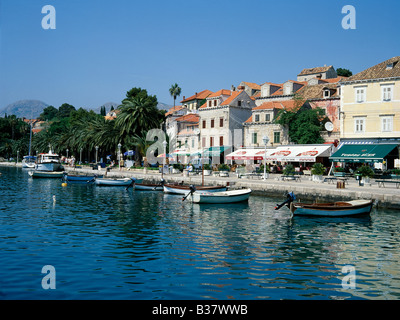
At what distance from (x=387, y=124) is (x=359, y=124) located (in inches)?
112

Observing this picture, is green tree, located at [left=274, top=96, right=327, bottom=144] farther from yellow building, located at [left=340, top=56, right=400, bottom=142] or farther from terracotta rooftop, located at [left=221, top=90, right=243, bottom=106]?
terracotta rooftop, located at [left=221, top=90, right=243, bottom=106]

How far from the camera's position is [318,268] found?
511 inches

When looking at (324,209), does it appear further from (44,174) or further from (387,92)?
(44,174)

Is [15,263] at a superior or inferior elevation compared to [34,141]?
inferior

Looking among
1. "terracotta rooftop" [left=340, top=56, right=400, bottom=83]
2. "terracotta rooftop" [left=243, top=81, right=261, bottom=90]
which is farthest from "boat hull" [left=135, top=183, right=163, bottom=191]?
"terracotta rooftop" [left=243, top=81, right=261, bottom=90]

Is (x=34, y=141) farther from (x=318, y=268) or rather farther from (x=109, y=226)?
(x=318, y=268)

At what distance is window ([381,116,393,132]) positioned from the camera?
40644 millimetres

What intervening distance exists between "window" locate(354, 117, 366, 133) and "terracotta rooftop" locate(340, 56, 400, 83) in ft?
14.5

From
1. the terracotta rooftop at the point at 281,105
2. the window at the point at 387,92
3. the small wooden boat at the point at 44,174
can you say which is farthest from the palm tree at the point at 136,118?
the window at the point at 387,92

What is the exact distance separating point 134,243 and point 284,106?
41.1 m

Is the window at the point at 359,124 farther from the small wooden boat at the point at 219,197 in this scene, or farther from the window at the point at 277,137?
the small wooden boat at the point at 219,197
